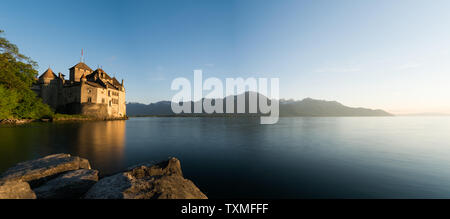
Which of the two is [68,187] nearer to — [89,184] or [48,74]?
[89,184]

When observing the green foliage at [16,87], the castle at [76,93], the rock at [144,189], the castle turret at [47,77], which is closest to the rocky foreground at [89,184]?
the rock at [144,189]

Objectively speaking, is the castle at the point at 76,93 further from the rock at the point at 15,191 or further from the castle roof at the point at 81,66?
the rock at the point at 15,191

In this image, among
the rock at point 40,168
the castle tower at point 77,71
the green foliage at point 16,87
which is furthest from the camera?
the castle tower at point 77,71

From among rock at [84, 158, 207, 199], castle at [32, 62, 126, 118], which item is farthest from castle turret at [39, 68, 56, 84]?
rock at [84, 158, 207, 199]

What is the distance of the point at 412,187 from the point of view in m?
9.38

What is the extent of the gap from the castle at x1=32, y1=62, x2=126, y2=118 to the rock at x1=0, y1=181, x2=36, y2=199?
7858 centimetres

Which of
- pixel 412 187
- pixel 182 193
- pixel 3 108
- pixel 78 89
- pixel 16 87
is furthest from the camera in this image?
pixel 78 89

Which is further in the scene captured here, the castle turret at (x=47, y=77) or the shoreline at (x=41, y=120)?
the castle turret at (x=47, y=77)

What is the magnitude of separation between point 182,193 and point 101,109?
271 feet

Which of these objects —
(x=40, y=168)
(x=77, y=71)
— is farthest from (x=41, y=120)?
(x=40, y=168)

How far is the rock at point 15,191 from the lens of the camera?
4.32 meters

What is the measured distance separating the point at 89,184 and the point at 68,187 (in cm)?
59
